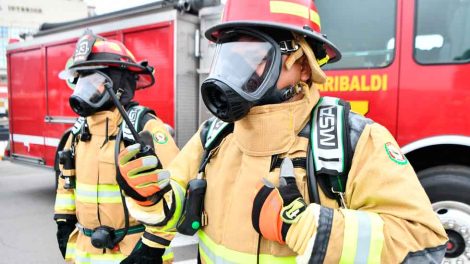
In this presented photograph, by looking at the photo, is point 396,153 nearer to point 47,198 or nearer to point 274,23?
point 274,23

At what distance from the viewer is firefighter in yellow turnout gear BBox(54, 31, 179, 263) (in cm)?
229

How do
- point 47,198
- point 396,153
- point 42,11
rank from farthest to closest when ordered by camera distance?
1. point 42,11
2. point 47,198
3. point 396,153

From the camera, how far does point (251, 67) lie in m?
1.29

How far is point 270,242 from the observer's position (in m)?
1.21

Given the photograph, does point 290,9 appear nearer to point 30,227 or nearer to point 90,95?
point 90,95

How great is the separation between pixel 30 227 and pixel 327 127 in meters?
4.99

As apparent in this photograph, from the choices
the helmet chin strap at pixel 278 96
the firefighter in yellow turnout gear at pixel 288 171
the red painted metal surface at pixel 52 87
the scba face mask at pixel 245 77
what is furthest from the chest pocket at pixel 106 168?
the red painted metal surface at pixel 52 87

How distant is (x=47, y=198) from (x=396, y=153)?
21.9 ft

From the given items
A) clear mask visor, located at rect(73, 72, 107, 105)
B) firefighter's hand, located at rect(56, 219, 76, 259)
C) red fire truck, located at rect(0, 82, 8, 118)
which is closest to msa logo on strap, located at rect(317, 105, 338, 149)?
clear mask visor, located at rect(73, 72, 107, 105)

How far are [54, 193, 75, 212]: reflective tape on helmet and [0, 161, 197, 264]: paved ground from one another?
1.79m

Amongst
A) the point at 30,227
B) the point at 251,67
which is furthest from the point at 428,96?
the point at 30,227

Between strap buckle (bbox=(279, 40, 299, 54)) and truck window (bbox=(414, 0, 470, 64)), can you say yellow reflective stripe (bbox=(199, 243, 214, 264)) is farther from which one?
truck window (bbox=(414, 0, 470, 64))

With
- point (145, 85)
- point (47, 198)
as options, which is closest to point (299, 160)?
point (145, 85)

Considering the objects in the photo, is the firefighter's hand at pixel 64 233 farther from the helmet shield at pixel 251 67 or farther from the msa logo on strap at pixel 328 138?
the msa logo on strap at pixel 328 138
